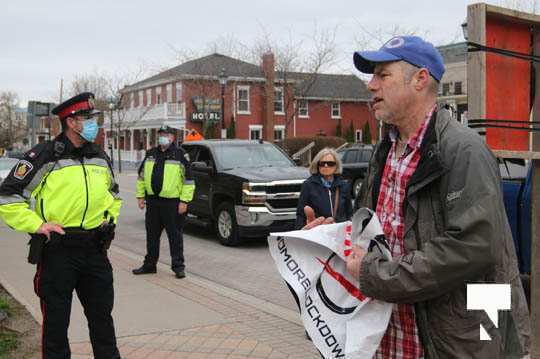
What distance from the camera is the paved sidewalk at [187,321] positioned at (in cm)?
515

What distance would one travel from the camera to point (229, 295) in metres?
7.21

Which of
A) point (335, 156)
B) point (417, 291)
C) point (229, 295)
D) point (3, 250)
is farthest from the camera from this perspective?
point (3, 250)

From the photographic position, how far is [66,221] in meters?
4.27

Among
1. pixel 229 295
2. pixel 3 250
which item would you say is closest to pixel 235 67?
pixel 3 250

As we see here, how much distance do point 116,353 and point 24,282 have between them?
12.4 feet

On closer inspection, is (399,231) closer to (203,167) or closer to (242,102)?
(203,167)

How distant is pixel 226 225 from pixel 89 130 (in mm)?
7044

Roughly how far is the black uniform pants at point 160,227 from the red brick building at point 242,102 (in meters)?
31.2

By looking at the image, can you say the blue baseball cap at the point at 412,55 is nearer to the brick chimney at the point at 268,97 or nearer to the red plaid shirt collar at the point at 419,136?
the red plaid shirt collar at the point at 419,136

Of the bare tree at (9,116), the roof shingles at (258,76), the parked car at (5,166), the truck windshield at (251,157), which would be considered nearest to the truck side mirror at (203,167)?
the truck windshield at (251,157)

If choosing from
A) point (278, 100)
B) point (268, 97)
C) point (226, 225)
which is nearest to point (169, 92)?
point (278, 100)

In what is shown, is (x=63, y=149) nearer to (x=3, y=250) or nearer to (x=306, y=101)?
(x=3, y=250)

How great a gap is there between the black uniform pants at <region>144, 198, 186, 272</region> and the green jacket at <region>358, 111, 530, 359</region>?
21.4 ft

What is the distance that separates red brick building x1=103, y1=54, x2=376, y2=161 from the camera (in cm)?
4447
